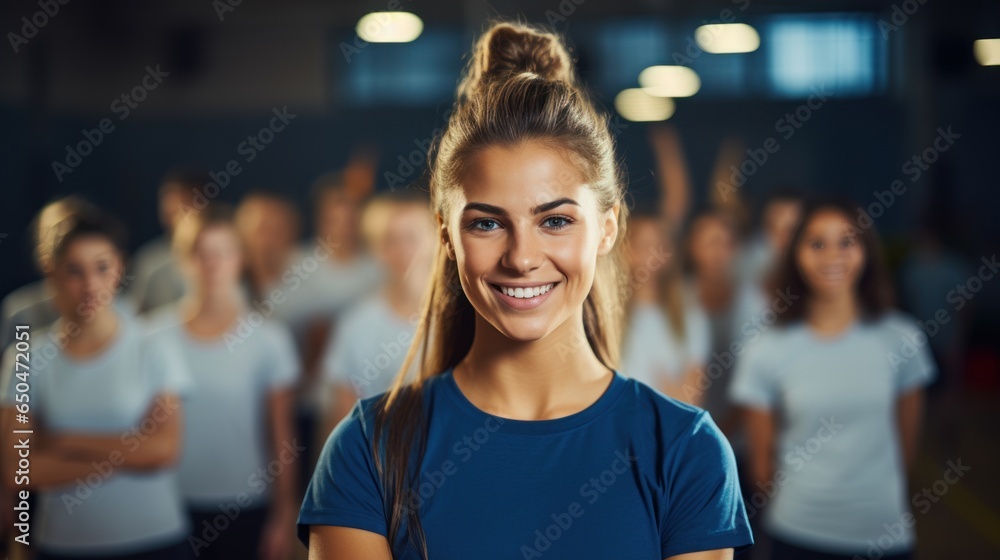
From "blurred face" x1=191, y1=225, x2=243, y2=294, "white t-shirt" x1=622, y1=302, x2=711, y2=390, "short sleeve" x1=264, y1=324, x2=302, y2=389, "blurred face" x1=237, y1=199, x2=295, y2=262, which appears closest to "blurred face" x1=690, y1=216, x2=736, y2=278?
"white t-shirt" x1=622, y1=302, x2=711, y2=390

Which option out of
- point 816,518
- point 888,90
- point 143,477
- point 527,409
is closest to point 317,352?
point 143,477

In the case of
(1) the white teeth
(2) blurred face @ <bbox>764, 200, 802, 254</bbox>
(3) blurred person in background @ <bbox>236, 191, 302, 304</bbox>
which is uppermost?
(3) blurred person in background @ <bbox>236, 191, 302, 304</bbox>

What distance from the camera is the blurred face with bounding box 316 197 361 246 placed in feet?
17.0

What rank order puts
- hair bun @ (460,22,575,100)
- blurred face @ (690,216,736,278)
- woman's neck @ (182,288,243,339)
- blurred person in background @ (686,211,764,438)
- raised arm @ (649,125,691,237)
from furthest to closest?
raised arm @ (649,125,691,237), blurred face @ (690,216,736,278), blurred person in background @ (686,211,764,438), woman's neck @ (182,288,243,339), hair bun @ (460,22,575,100)

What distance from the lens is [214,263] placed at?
3824mm

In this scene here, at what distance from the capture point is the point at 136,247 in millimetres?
7773

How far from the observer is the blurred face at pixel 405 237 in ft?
12.3

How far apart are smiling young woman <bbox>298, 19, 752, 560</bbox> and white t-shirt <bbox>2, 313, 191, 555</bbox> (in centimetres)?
182

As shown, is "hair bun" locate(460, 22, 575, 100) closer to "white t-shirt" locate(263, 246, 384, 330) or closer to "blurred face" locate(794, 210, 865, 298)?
"blurred face" locate(794, 210, 865, 298)

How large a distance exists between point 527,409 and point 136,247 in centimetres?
709

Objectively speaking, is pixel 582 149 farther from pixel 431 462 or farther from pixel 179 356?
pixel 179 356

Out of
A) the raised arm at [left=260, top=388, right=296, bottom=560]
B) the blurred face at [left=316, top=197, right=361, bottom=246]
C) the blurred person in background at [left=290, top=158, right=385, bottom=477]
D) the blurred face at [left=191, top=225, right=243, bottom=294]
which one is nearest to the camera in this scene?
the raised arm at [left=260, top=388, right=296, bottom=560]

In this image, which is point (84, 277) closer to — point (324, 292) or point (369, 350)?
point (369, 350)

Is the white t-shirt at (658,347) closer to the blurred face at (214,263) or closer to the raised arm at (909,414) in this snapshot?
the raised arm at (909,414)
